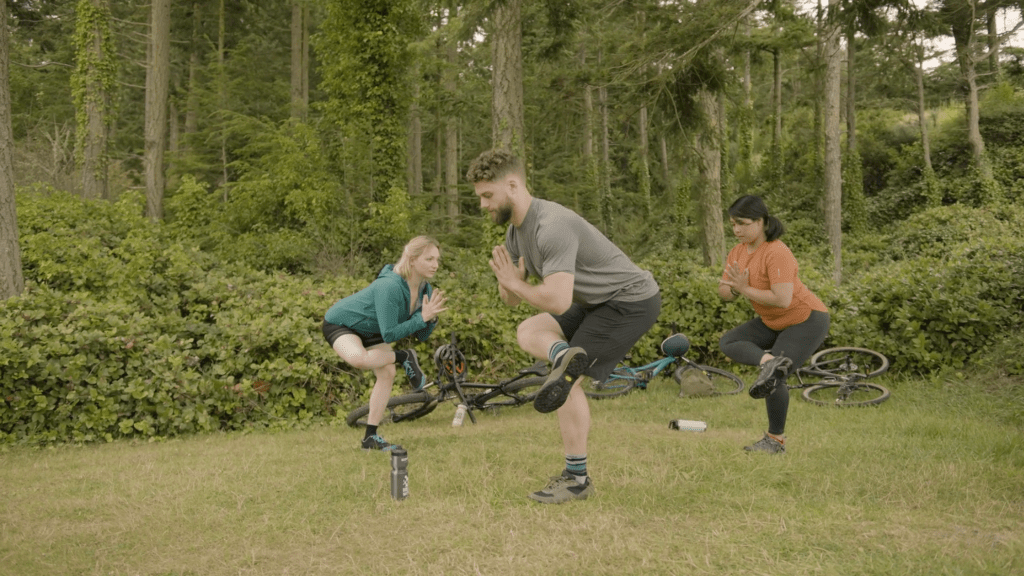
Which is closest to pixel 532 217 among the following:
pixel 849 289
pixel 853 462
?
pixel 853 462

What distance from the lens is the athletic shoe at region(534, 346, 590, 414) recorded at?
13.5ft

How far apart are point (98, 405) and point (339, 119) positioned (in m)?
11.0

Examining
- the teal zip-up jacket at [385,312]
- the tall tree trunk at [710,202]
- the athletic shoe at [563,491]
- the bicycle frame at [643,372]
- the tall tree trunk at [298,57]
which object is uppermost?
the tall tree trunk at [298,57]

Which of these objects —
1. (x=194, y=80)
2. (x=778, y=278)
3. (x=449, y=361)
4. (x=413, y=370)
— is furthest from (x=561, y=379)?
(x=194, y=80)

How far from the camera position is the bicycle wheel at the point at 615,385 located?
8.68 m

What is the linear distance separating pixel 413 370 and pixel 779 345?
10.7ft

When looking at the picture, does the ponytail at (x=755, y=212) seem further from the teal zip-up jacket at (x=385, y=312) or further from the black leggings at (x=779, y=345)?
the teal zip-up jacket at (x=385, y=312)

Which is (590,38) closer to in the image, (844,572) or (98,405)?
(98,405)

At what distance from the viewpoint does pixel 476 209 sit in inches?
1002

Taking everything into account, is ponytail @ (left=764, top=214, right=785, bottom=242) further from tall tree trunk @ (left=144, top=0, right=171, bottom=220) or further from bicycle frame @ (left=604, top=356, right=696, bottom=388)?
tall tree trunk @ (left=144, top=0, right=171, bottom=220)

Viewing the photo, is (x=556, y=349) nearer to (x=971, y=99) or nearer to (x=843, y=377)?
(x=843, y=377)

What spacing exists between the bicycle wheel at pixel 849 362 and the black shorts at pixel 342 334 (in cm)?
506

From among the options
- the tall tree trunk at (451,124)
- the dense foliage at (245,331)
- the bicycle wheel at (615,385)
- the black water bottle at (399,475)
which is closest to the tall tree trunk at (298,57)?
the tall tree trunk at (451,124)

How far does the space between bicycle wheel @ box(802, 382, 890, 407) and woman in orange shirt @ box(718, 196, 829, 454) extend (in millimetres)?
2427
